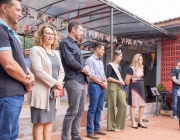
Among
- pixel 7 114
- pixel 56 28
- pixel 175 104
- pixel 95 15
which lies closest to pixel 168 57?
pixel 175 104

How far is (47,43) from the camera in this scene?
2.85 m

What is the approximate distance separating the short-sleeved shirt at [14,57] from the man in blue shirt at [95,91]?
2171 mm

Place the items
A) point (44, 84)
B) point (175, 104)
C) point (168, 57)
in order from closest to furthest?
point (44, 84) < point (175, 104) < point (168, 57)

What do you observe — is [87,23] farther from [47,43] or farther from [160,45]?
[47,43]

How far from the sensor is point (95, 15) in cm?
707

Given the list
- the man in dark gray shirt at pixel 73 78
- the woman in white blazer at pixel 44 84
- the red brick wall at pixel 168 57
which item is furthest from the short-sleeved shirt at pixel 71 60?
the red brick wall at pixel 168 57

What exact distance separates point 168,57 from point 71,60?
6.20 metres

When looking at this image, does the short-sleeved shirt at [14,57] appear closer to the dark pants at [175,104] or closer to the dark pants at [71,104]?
the dark pants at [71,104]

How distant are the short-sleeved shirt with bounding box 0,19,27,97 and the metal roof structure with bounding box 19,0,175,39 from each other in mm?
3153

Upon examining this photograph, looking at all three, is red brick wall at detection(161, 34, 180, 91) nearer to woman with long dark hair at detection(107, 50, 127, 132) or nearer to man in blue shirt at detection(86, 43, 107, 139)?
woman with long dark hair at detection(107, 50, 127, 132)

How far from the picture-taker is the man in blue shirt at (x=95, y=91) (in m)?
4.00

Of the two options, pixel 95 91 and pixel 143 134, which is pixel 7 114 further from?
pixel 143 134

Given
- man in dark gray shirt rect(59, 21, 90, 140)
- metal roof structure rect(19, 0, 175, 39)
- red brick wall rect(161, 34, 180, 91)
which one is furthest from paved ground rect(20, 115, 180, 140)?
red brick wall rect(161, 34, 180, 91)

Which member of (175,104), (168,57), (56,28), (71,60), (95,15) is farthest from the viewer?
(168,57)
